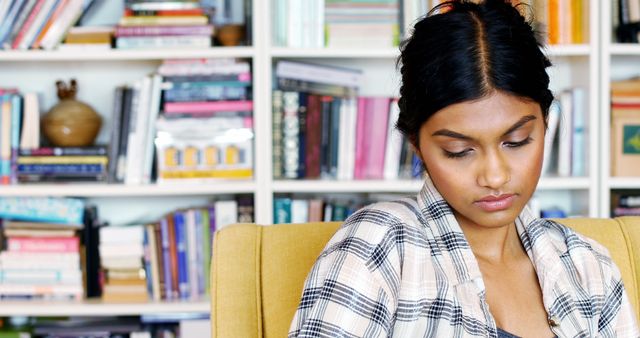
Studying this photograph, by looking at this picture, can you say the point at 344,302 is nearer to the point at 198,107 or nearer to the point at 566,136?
the point at 198,107

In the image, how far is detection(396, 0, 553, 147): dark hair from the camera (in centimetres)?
106

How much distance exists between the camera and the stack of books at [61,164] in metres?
2.35

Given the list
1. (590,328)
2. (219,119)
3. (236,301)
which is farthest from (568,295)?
(219,119)

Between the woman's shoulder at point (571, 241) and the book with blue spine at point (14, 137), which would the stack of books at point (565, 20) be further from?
the book with blue spine at point (14, 137)

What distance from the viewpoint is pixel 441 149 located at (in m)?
1.09

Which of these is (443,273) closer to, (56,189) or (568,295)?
(568,295)

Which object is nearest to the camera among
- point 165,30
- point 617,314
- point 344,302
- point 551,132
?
point 344,302

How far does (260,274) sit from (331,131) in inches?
46.0

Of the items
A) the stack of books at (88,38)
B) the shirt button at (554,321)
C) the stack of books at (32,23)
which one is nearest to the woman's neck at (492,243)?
the shirt button at (554,321)

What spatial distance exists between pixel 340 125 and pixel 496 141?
133 cm

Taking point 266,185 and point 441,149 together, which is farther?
point 266,185

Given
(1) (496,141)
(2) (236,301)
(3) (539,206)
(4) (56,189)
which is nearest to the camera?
(1) (496,141)

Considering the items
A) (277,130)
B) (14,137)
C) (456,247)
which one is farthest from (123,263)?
(456,247)

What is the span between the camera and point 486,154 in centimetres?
108
